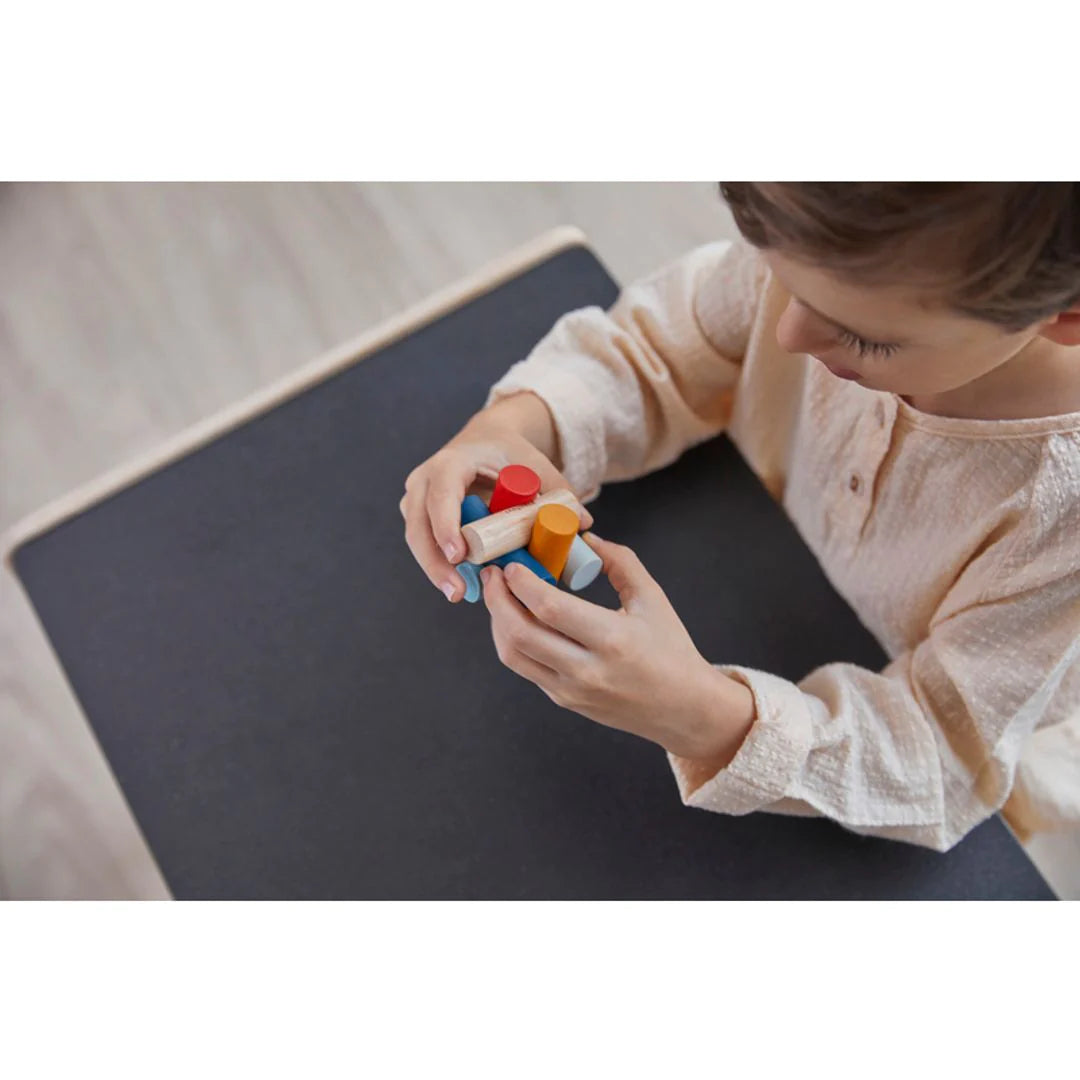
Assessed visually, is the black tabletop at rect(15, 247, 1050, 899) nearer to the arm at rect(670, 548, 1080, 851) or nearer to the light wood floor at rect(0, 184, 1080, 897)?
the arm at rect(670, 548, 1080, 851)

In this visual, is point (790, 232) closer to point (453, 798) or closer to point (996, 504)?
point (996, 504)

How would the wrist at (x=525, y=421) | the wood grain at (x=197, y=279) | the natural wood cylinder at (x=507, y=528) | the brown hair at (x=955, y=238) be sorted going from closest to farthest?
the brown hair at (x=955, y=238) → the natural wood cylinder at (x=507, y=528) → the wrist at (x=525, y=421) → the wood grain at (x=197, y=279)

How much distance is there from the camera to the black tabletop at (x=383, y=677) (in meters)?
0.59

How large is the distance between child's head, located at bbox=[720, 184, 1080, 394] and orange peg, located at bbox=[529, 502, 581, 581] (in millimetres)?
122

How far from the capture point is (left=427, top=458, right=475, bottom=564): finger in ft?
1.52

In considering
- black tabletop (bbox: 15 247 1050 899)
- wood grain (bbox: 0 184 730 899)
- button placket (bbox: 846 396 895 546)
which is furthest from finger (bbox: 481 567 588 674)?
wood grain (bbox: 0 184 730 899)

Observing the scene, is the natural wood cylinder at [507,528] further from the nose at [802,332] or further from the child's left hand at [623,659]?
the nose at [802,332]

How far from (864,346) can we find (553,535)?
146 millimetres

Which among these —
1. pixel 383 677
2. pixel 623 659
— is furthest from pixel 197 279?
pixel 623 659

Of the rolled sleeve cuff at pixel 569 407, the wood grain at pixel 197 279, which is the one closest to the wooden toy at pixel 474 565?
the rolled sleeve cuff at pixel 569 407

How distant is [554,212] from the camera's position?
122 centimetres

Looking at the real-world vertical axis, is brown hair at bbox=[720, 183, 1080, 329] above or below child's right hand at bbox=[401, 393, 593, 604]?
above

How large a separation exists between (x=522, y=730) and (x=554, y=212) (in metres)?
0.79

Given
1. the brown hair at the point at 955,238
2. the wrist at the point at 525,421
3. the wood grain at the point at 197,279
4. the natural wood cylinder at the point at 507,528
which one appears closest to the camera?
the brown hair at the point at 955,238
